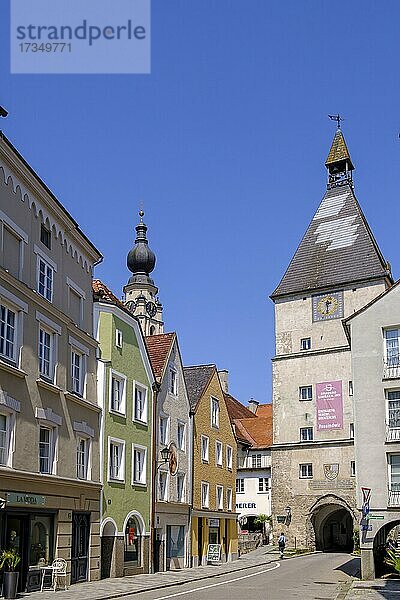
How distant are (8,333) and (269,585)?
14.3m

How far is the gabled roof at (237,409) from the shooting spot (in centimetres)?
8044

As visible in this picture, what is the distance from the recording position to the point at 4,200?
23453mm

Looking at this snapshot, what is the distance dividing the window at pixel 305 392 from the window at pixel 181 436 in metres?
24.8

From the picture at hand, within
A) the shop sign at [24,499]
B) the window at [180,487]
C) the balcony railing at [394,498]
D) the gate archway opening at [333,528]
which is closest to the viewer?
the shop sign at [24,499]

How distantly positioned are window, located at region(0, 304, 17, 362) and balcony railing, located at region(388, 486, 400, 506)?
1806cm

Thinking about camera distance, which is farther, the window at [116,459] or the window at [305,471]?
the window at [305,471]

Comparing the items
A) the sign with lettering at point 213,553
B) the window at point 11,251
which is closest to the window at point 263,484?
the sign with lettering at point 213,553

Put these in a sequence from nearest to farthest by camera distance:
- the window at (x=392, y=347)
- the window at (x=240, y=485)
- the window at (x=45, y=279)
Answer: the window at (x=45, y=279)
the window at (x=392, y=347)
the window at (x=240, y=485)

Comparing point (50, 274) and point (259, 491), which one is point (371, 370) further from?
point (259, 491)

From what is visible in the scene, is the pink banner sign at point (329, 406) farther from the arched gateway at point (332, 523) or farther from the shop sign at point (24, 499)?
the shop sign at point (24, 499)

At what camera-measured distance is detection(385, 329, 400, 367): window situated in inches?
1382

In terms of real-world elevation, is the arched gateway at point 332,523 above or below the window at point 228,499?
below

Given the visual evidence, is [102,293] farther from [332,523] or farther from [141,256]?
[141,256]

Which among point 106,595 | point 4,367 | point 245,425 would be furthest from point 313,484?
point 4,367
